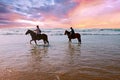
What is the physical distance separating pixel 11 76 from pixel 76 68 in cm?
259

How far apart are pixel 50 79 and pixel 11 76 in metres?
1.36

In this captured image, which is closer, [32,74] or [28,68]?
[32,74]

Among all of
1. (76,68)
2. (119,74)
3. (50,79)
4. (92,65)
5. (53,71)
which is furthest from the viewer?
(92,65)

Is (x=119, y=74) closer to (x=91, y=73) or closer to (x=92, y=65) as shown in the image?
(x=91, y=73)

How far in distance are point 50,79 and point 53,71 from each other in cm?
99

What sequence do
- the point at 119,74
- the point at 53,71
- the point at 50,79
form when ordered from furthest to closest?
the point at 53,71 < the point at 119,74 < the point at 50,79

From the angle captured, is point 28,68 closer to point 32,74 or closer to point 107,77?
point 32,74

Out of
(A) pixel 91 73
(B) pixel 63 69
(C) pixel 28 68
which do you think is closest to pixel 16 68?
(C) pixel 28 68

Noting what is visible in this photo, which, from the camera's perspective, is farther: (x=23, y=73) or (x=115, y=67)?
(x=115, y=67)

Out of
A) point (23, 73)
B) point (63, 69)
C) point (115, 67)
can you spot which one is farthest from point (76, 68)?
point (23, 73)

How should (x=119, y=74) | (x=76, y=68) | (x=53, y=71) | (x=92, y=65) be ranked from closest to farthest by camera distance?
(x=119, y=74)
(x=53, y=71)
(x=76, y=68)
(x=92, y=65)

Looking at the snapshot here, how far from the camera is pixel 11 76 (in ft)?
22.7

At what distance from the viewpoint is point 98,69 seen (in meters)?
7.89

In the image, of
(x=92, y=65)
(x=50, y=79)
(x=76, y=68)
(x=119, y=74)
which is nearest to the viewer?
(x=50, y=79)
